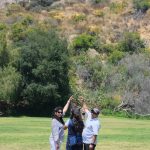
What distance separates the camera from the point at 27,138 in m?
27.7

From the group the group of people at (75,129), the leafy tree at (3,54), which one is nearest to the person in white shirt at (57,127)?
the group of people at (75,129)

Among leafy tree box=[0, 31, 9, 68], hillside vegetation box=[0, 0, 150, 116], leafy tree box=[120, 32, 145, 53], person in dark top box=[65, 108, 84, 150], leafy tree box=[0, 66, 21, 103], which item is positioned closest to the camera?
person in dark top box=[65, 108, 84, 150]

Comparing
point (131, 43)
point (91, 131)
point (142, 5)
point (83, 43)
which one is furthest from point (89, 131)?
point (142, 5)

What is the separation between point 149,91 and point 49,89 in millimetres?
12849

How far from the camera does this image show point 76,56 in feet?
272

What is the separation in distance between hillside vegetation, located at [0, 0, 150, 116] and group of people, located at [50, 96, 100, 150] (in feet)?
146

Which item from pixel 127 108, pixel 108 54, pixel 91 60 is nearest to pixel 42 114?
pixel 127 108

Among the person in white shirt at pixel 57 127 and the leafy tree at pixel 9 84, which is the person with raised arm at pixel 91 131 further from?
the leafy tree at pixel 9 84

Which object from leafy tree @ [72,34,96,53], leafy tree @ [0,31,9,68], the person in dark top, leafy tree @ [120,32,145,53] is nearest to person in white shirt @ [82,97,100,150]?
the person in dark top

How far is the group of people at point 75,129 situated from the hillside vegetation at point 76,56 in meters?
44.5

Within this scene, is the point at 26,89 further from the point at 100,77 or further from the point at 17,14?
the point at 17,14

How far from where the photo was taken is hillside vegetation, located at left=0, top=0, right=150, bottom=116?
201 ft

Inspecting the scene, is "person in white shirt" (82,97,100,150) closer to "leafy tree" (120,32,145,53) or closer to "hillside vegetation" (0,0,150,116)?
"hillside vegetation" (0,0,150,116)

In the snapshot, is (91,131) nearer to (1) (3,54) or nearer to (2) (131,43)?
(1) (3,54)
